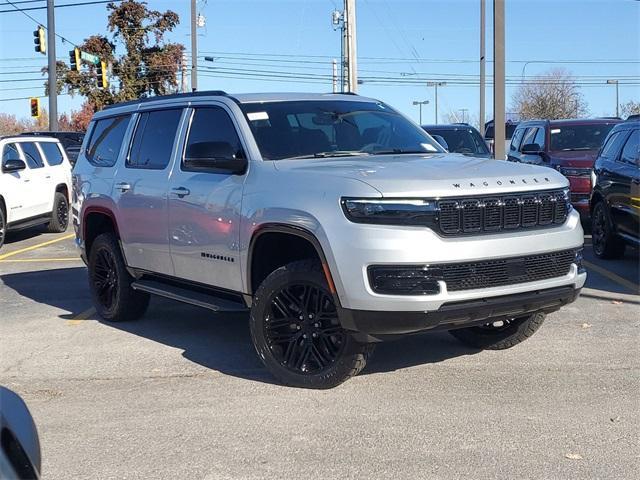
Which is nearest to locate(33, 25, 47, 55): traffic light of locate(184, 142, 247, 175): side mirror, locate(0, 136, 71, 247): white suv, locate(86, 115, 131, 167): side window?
locate(0, 136, 71, 247): white suv

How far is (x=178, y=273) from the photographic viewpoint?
6.32m

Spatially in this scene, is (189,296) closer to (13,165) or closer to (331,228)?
(331,228)

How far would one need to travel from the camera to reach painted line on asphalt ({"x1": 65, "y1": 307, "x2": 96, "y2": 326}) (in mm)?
7492

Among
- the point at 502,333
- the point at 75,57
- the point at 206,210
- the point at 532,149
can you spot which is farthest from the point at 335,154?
the point at 75,57

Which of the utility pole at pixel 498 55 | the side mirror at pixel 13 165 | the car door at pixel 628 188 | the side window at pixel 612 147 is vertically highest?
the utility pole at pixel 498 55

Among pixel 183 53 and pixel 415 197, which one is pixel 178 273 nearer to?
pixel 415 197

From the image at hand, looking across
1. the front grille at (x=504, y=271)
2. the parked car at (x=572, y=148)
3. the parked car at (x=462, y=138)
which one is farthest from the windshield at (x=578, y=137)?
the front grille at (x=504, y=271)

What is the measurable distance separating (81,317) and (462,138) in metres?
8.92

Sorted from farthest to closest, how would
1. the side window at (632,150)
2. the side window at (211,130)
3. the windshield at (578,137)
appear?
the windshield at (578,137), the side window at (632,150), the side window at (211,130)

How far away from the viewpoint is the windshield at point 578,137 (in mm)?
13586

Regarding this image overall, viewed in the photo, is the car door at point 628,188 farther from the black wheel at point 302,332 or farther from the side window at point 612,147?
the black wheel at point 302,332

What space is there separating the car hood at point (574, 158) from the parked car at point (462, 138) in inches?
53.1

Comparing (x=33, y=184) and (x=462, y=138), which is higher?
(x=462, y=138)

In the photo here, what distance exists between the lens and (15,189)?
1316 centimetres
